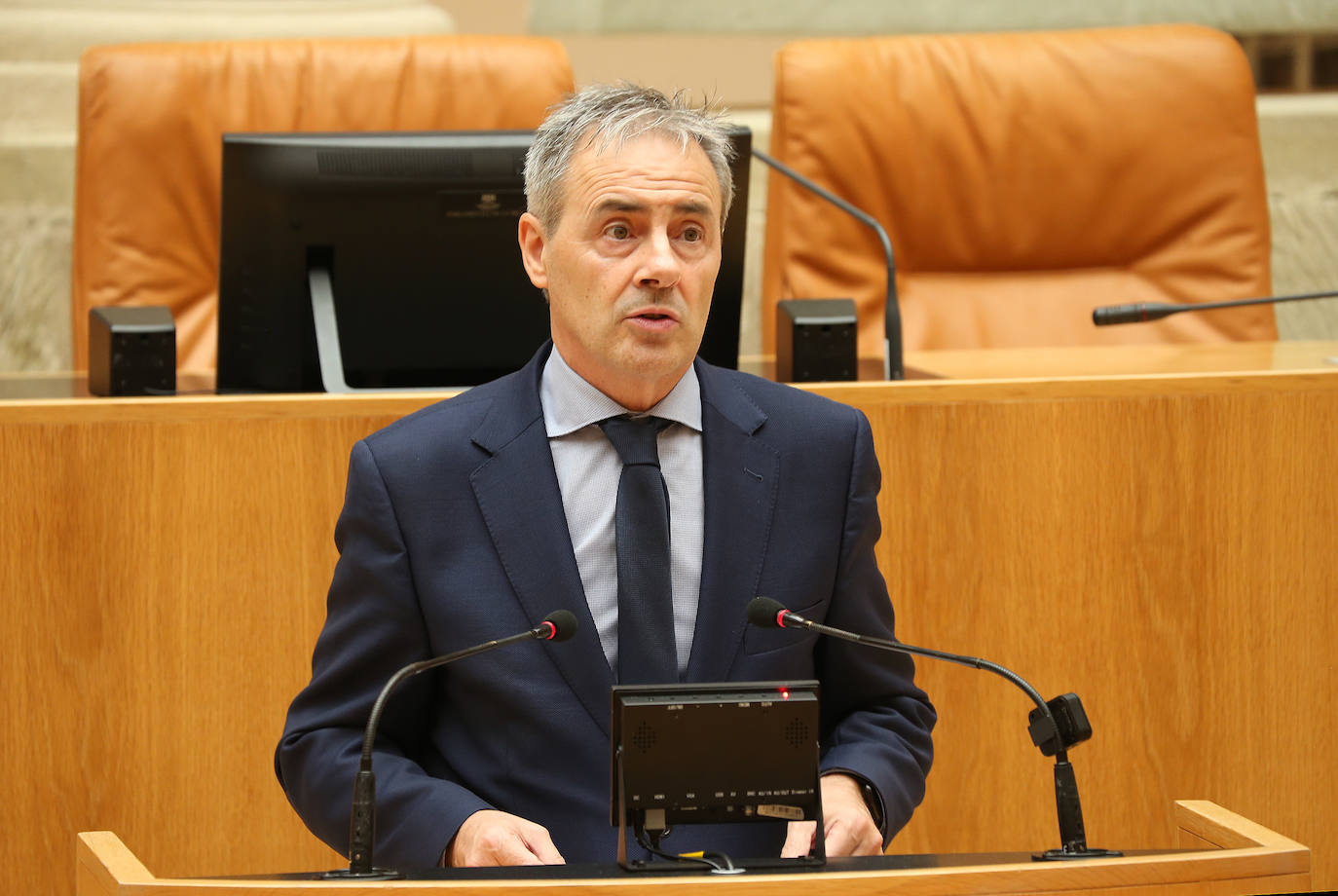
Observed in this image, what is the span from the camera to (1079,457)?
196 centimetres

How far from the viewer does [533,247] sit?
158 centimetres

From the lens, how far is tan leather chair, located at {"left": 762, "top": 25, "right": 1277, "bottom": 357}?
9.70 feet

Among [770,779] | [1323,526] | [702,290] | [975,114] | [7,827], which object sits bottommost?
[7,827]

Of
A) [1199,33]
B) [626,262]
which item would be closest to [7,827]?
[626,262]

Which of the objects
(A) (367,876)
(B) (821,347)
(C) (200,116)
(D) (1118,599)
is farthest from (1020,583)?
(C) (200,116)

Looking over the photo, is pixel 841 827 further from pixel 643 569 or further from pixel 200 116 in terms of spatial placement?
pixel 200 116

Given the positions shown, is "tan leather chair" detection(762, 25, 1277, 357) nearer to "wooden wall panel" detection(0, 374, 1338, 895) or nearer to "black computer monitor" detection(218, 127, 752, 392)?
"black computer monitor" detection(218, 127, 752, 392)

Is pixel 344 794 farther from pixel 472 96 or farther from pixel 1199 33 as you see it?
pixel 1199 33

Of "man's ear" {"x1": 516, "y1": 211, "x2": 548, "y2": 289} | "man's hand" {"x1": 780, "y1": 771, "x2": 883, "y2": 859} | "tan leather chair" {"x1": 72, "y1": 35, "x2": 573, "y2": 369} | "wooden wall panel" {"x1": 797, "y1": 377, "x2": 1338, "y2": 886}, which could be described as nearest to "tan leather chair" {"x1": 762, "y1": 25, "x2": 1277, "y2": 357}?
"tan leather chair" {"x1": 72, "y1": 35, "x2": 573, "y2": 369}

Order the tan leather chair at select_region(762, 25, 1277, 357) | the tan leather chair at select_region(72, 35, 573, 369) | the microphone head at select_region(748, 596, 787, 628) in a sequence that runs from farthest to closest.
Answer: the tan leather chair at select_region(762, 25, 1277, 357) → the tan leather chair at select_region(72, 35, 573, 369) → the microphone head at select_region(748, 596, 787, 628)

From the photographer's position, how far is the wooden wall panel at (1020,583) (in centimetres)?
185

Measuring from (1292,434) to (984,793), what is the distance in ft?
1.85

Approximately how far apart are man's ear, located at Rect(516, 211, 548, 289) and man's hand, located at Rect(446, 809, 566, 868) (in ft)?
1.66

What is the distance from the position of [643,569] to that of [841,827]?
28 centimetres
